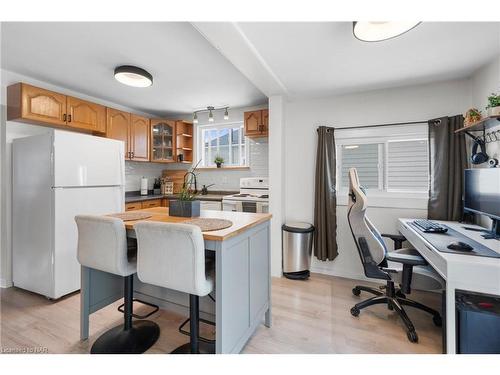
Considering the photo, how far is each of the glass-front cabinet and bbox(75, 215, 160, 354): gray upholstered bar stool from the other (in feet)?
8.51

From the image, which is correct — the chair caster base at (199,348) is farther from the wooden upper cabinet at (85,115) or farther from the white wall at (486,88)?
the wooden upper cabinet at (85,115)

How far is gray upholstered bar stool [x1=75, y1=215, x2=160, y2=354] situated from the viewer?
1525 mm

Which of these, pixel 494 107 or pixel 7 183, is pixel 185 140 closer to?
pixel 7 183

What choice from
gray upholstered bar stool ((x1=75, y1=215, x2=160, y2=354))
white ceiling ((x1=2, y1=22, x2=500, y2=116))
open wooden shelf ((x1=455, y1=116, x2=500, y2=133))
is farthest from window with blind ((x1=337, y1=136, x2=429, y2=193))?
gray upholstered bar stool ((x1=75, y1=215, x2=160, y2=354))

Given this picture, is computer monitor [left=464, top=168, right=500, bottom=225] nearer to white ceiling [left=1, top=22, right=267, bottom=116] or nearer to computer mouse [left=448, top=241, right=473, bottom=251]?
computer mouse [left=448, top=241, right=473, bottom=251]

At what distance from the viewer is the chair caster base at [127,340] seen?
1.64 metres

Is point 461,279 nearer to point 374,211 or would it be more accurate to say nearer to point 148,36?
point 374,211

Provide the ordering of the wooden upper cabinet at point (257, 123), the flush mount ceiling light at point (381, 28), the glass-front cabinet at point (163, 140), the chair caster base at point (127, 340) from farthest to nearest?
the glass-front cabinet at point (163, 140) → the wooden upper cabinet at point (257, 123) → the chair caster base at point (127, 340) → the flush mount ceiling light at point (381, 28)

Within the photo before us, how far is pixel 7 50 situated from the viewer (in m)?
2.15

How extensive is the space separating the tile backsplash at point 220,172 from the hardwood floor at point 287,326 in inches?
78.9

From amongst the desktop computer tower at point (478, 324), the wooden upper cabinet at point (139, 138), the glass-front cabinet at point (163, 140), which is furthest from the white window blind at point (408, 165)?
the wooden upper cabinet at point (139, 138)

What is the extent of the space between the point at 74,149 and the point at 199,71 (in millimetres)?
1575
